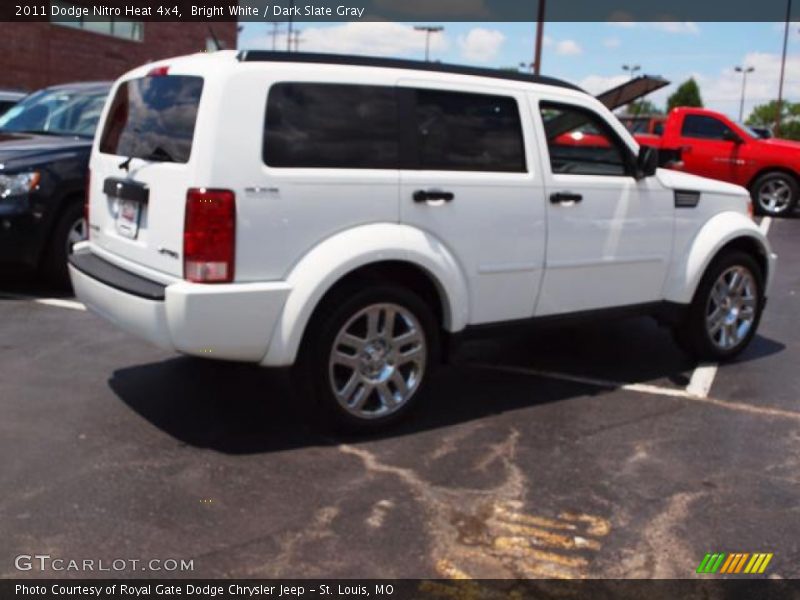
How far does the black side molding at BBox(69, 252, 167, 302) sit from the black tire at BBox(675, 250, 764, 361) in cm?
346

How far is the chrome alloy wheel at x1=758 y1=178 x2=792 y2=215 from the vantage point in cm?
1467

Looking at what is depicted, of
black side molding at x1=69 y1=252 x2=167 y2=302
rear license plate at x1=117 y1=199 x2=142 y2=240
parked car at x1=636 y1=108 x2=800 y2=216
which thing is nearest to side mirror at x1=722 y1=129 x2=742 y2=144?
parked car at x1=636 y1=108 x2=800 y2=216

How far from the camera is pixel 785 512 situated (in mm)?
3664

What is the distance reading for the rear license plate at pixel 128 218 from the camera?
14.0 feet

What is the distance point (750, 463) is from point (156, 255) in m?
2.98

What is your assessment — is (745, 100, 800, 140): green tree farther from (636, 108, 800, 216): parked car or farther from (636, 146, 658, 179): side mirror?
(636, 146, 658, 179): side mirror

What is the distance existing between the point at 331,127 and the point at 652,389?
2618mm

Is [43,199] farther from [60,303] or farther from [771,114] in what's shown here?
[771,114]

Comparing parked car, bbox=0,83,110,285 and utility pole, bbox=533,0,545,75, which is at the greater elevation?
utility pole, bbox=533,0,545,75

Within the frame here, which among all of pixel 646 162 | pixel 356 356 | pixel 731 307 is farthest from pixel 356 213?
pixel 731 307

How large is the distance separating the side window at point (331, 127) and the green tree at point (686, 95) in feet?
257

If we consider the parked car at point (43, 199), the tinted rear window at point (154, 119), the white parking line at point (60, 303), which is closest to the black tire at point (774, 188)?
the parked car at point (43, 199)

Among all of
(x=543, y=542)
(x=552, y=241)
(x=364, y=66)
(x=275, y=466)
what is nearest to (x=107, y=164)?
(x=364, y=66)

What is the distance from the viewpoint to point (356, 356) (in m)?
4.28
